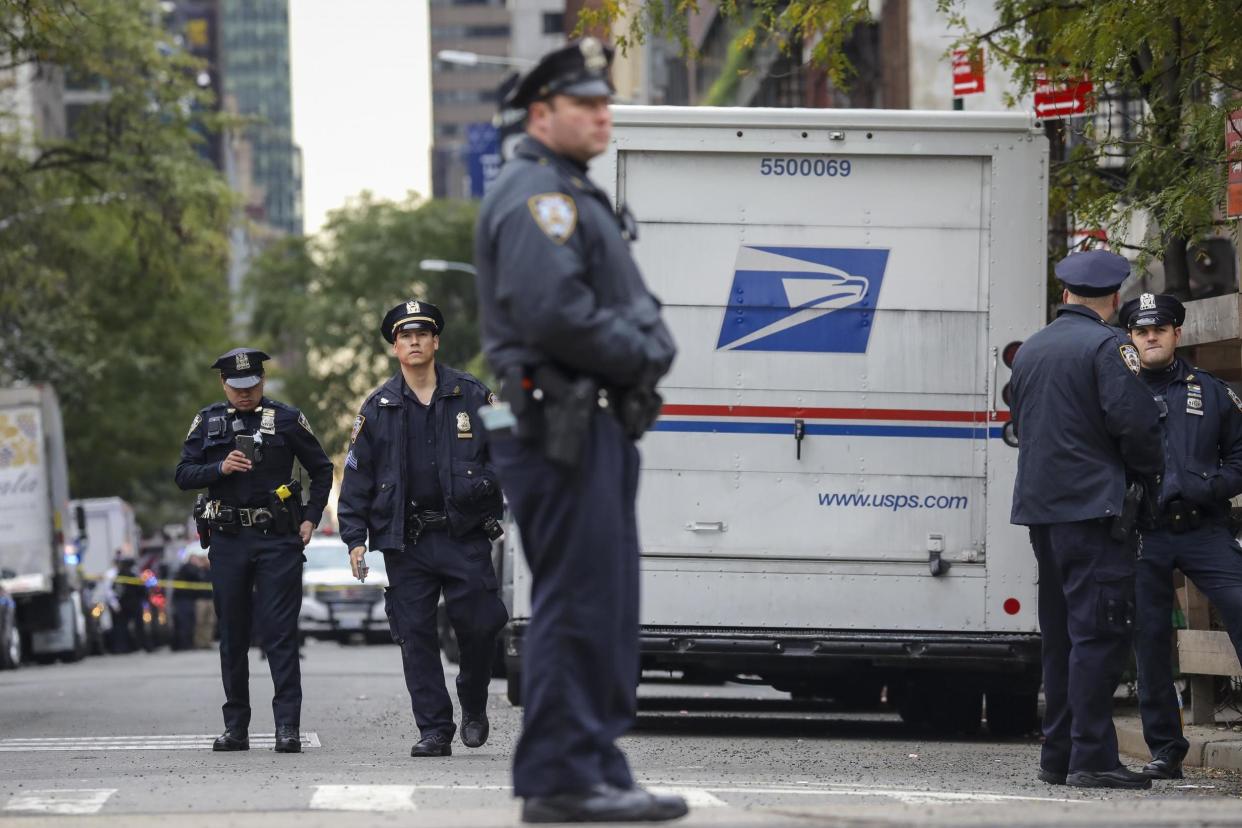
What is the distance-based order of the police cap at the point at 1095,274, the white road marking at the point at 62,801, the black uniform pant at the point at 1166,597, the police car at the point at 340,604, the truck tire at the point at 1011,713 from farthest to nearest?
the police car at the point at 340,604 < the truck tire at the point at 1011,713 < the black uniform pant at the point at 1166,597 < the police cap at the point at 1095,274 < the white road marking at the point at 62,801

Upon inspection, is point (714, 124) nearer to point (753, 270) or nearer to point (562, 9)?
point (753, 270)

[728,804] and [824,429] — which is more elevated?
[824,429]

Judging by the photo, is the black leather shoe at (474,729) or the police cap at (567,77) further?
the black leather shoe at (474,729)

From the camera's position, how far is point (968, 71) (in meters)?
15.1

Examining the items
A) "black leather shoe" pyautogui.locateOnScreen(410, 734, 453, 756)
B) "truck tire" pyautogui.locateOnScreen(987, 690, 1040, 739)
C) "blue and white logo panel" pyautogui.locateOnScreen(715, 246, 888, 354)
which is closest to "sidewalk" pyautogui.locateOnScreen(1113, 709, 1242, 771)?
"truck tire" pyautogui.locateOnScreen(987, 690, 1040, 739)

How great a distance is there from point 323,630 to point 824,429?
2368 centimetres

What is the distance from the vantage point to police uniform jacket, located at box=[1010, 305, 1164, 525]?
896 cm

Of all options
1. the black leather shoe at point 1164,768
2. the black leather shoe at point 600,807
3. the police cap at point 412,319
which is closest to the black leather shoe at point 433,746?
the police cap at point 412,319

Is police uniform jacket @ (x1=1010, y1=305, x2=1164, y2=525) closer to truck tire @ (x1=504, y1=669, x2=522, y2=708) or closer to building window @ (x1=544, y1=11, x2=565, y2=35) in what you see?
truck tire @ (x1=504, y1=669, x2=522, y2=708)

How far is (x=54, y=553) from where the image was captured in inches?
1175

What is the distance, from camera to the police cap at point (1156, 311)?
10297mm

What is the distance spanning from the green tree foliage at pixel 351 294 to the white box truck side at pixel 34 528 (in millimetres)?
40530

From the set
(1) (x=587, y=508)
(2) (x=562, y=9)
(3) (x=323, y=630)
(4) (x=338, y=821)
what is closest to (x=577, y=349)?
(1) (x=587, y=508)

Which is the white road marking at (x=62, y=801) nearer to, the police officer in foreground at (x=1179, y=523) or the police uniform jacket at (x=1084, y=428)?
the police uniform jacket at (x=1084, y=428)
